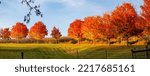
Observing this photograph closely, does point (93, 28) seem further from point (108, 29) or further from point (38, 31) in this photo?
point (38, 31)

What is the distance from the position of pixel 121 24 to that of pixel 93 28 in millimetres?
10307

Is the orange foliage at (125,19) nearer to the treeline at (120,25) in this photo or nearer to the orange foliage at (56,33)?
the treeline at (120,25)

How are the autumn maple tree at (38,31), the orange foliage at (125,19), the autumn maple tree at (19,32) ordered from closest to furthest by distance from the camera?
the orange foliage at (125,19) < the autumn maple tree at (38,31) < the autumn maple tree at (19,32)

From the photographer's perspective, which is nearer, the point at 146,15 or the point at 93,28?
the point at 146,15

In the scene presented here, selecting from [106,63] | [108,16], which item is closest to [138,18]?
[108,16]

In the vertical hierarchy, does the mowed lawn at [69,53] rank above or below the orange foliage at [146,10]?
below

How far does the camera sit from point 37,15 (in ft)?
Result: 58.1

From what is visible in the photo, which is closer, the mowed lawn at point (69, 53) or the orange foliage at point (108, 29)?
the mowed lawn at point (69, 53)

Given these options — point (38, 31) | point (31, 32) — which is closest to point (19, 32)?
point (31, 32)

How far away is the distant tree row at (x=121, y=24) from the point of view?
92750 millimetres

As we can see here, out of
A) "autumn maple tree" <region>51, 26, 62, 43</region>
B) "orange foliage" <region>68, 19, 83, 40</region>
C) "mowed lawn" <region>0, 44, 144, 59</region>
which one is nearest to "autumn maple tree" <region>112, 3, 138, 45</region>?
"mowed lawn" <region>0, 44, 144, 59</region>

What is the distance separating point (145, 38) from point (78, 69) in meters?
75.7

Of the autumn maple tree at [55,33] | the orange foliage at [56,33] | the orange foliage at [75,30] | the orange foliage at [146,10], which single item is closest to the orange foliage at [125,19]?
the orange foliage at [146,10]

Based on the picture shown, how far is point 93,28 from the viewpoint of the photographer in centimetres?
10394
